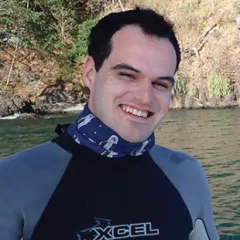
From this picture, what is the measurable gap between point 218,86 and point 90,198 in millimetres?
17611

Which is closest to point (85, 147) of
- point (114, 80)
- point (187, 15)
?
A: point (114, 80)

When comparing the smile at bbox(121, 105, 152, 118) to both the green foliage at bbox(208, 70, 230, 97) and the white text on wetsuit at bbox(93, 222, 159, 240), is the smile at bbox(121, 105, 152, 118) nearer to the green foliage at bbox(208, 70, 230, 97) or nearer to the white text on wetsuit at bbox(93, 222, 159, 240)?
the white text on wetsuit at bbox(93, 222, 159, 240)

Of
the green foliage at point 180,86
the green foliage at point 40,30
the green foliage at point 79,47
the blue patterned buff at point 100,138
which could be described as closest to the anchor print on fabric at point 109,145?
the blue patterned buff at point 100,138

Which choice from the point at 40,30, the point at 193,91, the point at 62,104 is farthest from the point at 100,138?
the point at 40,30

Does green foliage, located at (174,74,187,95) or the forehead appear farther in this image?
green foliage, located at (174,74,187,95)

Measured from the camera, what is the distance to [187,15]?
21.6 meters

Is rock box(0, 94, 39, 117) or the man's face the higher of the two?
the man's face

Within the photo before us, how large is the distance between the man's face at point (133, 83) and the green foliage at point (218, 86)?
17.1 m

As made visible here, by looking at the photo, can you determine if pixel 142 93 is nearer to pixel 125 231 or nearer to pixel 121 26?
pixel 121 26

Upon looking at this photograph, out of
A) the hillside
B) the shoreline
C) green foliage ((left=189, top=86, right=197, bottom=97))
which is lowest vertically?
the shoreline

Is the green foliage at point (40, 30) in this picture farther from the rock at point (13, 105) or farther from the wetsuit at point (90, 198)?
the wetsuit at point (90, 198)

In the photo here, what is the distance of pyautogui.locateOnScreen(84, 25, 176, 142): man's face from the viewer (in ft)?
4.04

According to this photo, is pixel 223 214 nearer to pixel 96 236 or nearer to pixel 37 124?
pixel 96 236

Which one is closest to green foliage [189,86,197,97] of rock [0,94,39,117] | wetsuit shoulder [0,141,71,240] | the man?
rock [0,94,39,117]
